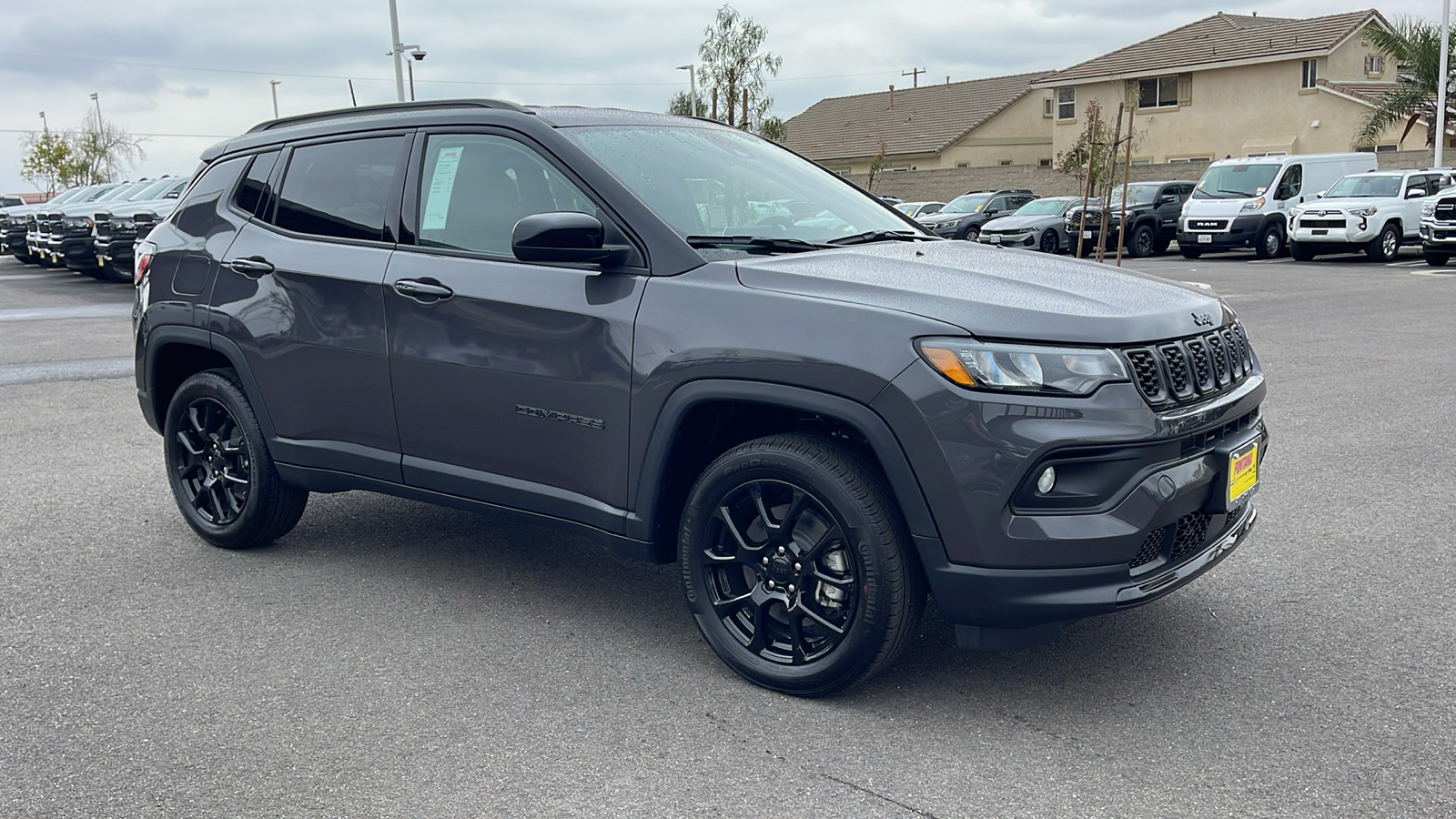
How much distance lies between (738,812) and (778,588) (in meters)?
Result: 0.80

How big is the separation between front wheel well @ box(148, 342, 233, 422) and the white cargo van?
24.6 m

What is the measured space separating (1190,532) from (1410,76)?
126ft

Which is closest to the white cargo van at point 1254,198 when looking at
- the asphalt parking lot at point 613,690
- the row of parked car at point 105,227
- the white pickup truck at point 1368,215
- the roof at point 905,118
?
the white pickup truck at point 1368,215

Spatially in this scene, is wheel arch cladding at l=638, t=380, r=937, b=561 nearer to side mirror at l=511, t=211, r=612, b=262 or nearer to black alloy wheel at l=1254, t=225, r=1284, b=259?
side mirror at l=511, t=211, r=612, b=262

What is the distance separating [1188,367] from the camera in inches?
139

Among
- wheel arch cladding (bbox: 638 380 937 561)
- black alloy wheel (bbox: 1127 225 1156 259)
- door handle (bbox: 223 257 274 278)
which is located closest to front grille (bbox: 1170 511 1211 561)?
wheel arch cladding (bbox: 638 380 937 561)

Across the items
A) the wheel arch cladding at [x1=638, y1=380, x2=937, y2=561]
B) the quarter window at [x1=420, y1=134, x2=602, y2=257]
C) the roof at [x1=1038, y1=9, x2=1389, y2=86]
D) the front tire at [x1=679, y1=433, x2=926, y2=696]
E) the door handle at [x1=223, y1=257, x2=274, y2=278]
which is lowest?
the front tire at [x1=679, y1=433, x2=926, y2=696]

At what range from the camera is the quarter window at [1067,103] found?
2010 inches

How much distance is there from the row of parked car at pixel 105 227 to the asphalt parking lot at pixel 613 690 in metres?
14.5

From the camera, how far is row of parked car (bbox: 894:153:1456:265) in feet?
79.5

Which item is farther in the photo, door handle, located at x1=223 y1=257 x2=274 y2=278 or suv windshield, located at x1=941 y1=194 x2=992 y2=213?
suv windshield, located at x1=941 y1=194 x2=992 y2=213

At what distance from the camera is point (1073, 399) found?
326cm

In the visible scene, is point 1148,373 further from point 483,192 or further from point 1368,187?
point 1368,187

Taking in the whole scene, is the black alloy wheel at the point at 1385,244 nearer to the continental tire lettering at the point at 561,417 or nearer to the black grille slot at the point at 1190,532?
the black grille slot at the point at 1190,532
